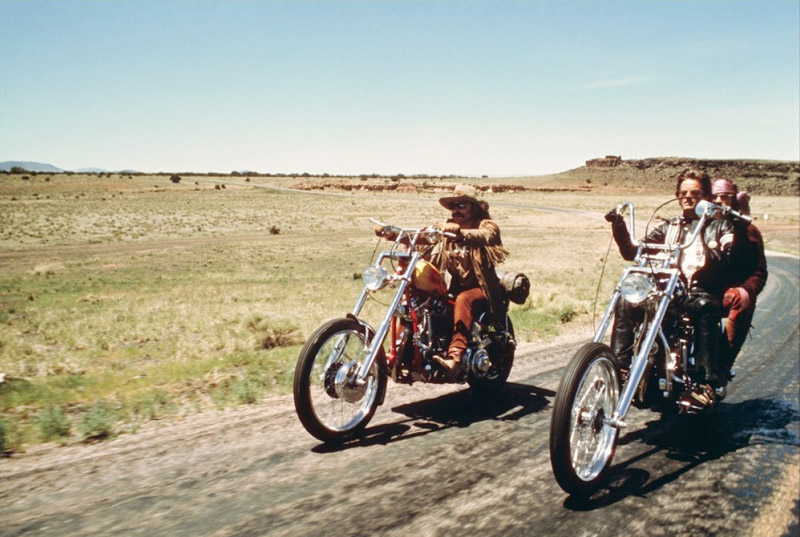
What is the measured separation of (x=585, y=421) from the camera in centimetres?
398

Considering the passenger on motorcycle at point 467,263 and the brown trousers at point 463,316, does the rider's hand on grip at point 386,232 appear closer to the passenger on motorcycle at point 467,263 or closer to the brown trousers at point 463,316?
the passenger on motorcycle at point 467,263

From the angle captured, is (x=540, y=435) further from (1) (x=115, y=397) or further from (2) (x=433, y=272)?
(1) (x=115, y=397)

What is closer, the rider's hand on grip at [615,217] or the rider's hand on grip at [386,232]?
the rider's hand on grip at [615,217]

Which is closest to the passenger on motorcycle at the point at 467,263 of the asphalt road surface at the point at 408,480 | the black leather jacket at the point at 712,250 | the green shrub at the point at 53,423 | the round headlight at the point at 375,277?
the round headlight at the point at 375,277

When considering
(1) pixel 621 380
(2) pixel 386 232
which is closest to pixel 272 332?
(2) pixel 386 232

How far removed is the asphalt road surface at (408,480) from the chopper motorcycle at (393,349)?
0.91 feet

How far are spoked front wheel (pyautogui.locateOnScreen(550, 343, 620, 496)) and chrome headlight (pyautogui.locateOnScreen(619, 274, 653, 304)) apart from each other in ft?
1.19

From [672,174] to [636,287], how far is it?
15413 centimetres

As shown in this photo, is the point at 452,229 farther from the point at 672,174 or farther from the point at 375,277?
the point at 672,174

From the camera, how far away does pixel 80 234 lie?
3750cm

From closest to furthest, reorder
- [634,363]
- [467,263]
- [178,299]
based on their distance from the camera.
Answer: [634,363]
[467,263]
[178,299]

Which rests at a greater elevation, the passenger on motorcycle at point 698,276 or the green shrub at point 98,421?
the passenger on motorcycle at point 698,276

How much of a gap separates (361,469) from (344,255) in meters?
25.2

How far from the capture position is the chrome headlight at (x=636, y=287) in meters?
3.93
